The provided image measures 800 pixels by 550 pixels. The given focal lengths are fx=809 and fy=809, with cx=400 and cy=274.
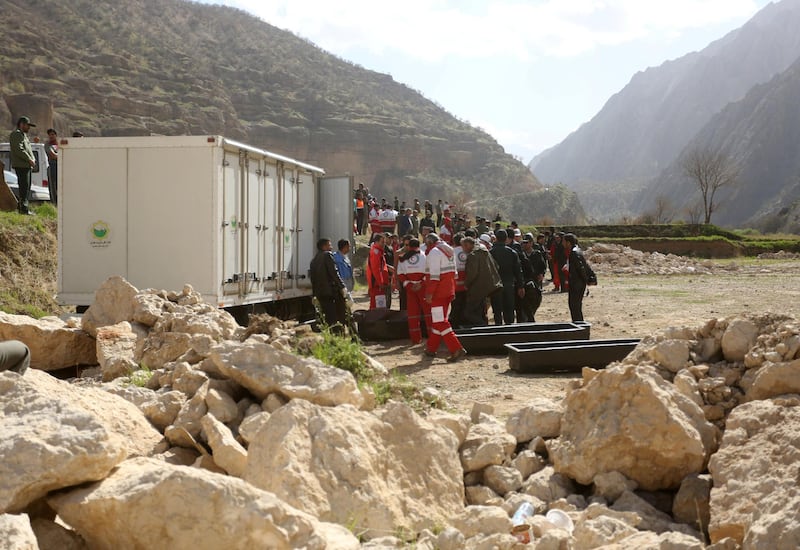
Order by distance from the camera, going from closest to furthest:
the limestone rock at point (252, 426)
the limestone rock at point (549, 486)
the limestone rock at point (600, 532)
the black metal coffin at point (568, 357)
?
the limestone rock at point (600, 532)
the limestone rock at point (252, 426)
the limestone rock at point (549, 486)
the black metal coffin at point (568, 357)

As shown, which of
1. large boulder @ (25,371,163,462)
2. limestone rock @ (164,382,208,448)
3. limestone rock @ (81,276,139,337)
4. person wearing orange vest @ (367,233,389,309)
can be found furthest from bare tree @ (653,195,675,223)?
large boulder @ (25,371,163,462)

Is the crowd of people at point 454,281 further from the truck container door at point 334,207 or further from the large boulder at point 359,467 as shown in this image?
the large boulder at point 359,467

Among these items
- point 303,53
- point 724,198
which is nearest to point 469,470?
point 303,53

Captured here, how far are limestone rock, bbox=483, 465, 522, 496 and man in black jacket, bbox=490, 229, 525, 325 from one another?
8720 millimetres

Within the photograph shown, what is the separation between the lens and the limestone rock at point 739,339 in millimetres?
5691

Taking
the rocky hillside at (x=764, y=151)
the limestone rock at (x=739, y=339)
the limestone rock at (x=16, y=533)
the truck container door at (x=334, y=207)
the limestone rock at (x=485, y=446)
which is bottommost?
the limestone rock at (x=485, y=446)

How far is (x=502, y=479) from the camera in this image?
4.98 metres

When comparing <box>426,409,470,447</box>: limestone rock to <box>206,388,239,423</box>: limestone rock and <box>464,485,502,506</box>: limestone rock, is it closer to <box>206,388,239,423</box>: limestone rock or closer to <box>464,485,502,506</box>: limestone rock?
<box>464,485,502,506</box>: limestone rock

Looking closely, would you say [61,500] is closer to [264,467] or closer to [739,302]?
[264,467]

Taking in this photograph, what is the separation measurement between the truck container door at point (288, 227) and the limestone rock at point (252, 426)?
9.72 metres

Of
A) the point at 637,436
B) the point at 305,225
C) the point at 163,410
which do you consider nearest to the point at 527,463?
the point at 637,436

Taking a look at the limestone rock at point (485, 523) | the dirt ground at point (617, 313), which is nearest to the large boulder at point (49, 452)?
the limestone rock at point (485, 523)

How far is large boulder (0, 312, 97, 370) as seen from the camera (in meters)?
8.26

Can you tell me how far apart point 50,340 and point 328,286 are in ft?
13.5
